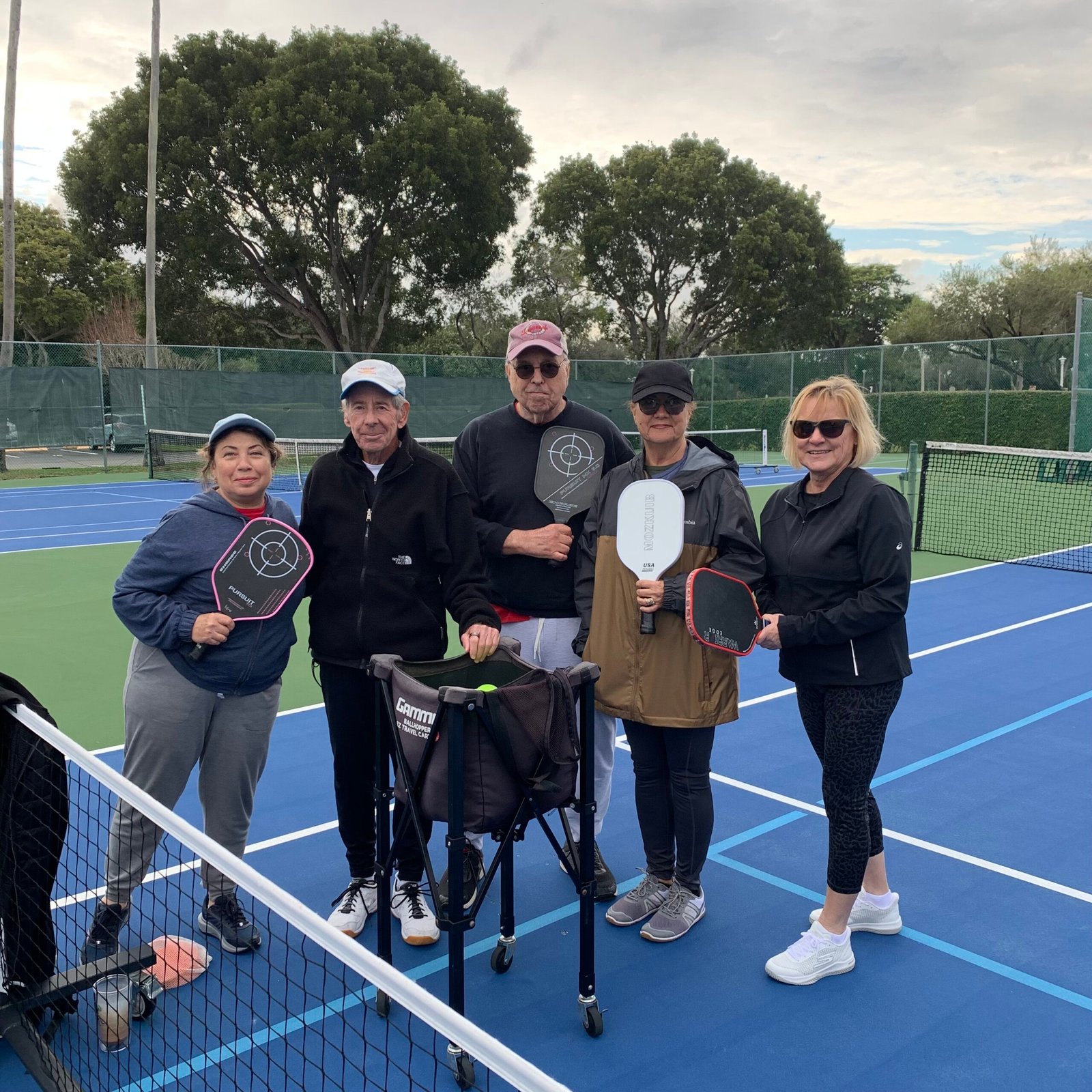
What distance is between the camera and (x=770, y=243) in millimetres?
39812

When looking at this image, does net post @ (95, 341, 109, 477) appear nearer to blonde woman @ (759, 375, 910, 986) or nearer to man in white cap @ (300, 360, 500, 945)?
man in white cap @ (300, 360, 500, 945)

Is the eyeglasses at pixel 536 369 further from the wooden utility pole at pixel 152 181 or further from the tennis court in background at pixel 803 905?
the wooden utility pole at pixel 152 181

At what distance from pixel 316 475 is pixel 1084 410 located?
20.3 meters

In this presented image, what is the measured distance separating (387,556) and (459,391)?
23.1 m

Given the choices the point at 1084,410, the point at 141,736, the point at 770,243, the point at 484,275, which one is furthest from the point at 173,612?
the point at 770,243

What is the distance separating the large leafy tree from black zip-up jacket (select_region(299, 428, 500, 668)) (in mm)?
29119

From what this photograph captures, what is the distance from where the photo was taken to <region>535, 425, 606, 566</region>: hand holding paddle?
3.89 meters

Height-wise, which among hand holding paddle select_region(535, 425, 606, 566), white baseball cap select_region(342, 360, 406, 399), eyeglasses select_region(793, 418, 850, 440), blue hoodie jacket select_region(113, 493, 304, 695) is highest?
white baseball cap select_region(342, 360, 406, 399)

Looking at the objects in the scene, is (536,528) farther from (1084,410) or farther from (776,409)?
(776,409)

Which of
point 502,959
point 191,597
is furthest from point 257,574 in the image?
point 502,959

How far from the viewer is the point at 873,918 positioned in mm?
3705

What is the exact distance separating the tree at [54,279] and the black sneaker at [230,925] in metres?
44.9

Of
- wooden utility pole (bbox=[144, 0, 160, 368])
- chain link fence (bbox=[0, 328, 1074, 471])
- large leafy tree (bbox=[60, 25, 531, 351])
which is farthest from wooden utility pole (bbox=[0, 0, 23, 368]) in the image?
large leafy tree (bbox=[60, 25, 531, 351])

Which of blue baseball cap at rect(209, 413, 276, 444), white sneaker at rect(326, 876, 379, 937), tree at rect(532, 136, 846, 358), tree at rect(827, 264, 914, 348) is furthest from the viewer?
tree at rect(827, 264, 914, 348)
